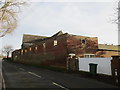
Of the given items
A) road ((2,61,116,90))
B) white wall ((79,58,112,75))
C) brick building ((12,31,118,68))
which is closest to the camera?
road ((2,61,116,90))

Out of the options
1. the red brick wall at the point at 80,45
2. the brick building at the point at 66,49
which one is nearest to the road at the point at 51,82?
the brick building at the point at 66,49

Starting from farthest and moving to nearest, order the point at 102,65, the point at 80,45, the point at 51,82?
the point at 80,45 < the point at 102,65 < the point at 51,82

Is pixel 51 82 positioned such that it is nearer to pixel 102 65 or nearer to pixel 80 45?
pixel 102 65

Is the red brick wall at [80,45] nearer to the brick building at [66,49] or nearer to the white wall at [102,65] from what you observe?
the brick building at [66,49]

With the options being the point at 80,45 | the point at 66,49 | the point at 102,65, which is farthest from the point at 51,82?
the point at 80,45

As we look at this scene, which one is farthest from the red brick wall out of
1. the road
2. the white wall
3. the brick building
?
the road

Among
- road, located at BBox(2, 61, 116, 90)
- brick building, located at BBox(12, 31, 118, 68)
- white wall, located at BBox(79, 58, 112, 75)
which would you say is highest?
brick building, located at BBox(12, 31, 118, 68)

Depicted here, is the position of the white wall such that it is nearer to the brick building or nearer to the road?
the road

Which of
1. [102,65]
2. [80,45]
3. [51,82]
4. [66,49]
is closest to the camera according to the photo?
[51,82]

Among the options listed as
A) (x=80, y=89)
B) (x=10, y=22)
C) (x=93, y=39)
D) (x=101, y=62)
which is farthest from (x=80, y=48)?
(x=80, y=89)

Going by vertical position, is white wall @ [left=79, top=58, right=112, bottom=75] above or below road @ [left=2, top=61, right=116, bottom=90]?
above

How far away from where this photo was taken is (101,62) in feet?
52.3

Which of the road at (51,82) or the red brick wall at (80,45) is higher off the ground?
the red brick wall at (80,45)

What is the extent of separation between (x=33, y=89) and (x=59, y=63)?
16.7 meters
